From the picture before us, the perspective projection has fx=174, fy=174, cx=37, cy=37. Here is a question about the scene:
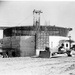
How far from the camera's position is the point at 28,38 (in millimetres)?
36250

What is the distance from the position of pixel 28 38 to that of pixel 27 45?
57.9 inches

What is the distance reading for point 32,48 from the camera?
35906 millimetres

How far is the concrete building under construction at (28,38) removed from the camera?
3500 centimetres

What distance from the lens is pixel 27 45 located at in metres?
36.2

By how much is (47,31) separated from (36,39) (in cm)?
443

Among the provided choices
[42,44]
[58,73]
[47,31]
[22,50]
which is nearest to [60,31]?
[47,31]

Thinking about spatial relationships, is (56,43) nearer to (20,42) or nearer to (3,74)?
(20,42)

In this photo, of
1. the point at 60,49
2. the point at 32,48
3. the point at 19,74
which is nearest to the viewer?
the point at 19,74

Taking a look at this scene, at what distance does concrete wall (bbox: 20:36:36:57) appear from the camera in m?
35.8

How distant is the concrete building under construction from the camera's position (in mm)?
35000

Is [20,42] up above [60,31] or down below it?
below

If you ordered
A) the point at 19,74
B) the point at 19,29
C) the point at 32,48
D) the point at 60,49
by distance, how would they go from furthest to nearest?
the point at 19,29
the point at 32,48
the point at 60,49
the point at 19,74

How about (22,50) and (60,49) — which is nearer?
(60,49)

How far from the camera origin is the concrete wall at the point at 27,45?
3584 cm
